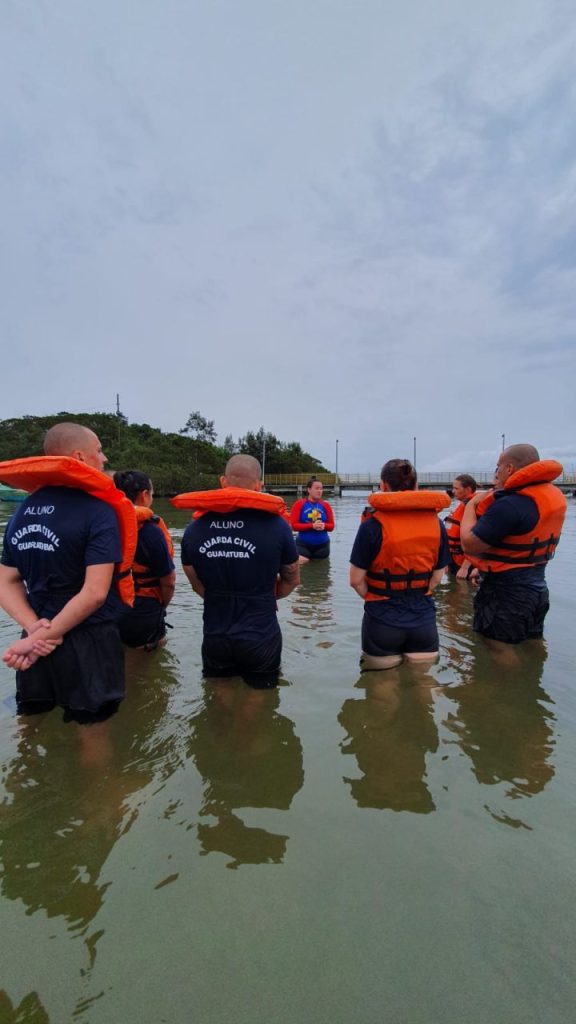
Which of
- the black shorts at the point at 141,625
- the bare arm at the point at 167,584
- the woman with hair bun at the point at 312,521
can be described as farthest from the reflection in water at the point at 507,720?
the woman with hair bun at the point at 312,521

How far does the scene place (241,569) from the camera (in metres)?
3.77

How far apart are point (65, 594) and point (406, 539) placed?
8.37ft

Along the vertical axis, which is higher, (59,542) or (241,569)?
(59,542)

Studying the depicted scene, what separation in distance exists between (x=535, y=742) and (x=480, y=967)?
2.02m

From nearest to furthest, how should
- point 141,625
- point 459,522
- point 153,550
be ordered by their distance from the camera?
point 153,550, point 141,625, point 459,522

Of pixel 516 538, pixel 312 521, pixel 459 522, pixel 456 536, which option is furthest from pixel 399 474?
pixel 312 521

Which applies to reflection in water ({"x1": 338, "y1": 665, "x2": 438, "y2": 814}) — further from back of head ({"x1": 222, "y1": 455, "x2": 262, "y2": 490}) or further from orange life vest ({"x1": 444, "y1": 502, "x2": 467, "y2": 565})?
orange life vest ({"x1": 444, "y1": 502, "x2": 467, "y2": 565})

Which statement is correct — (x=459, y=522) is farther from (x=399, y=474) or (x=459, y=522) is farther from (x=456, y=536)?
(x=399, y=474)

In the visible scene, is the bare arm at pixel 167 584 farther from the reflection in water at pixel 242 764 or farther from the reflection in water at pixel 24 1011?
the reflection in water at pixel 24 1011

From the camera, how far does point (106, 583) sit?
291 centimetres

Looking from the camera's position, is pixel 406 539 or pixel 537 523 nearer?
pixel 406 539

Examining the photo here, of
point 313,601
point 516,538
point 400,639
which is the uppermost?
point 516,538

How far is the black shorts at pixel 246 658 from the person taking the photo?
3.82m

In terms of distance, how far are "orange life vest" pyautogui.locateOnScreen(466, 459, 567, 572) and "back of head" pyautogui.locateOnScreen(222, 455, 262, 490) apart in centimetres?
245
